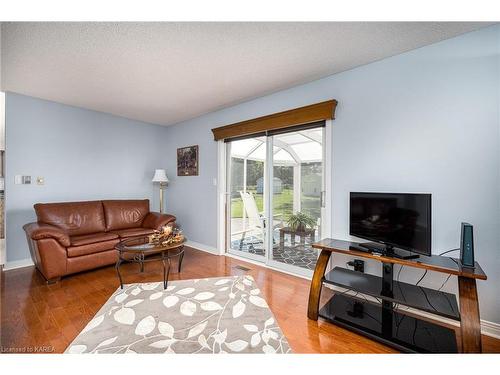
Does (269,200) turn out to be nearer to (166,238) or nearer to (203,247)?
→ (166,238)

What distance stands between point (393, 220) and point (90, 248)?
11.4 ft

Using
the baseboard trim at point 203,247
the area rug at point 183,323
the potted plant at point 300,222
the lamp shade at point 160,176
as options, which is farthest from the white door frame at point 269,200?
the lamp shade at point 160,176

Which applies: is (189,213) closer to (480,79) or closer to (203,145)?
(203,145)

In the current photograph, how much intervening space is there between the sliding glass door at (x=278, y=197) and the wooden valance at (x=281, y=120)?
0.15 meters

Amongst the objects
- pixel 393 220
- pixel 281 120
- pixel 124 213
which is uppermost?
pixel 281 120

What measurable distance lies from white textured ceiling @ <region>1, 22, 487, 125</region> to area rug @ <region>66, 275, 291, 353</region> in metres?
2.40

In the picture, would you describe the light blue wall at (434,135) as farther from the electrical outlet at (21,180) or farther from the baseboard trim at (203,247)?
the electrical outlet at (21,180)

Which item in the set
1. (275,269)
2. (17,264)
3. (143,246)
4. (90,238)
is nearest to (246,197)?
(275,269)

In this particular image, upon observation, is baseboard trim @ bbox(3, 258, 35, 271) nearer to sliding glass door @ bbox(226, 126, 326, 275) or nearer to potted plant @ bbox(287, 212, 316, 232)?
sliding glass door @ bbox(226, 126, 326, 275)

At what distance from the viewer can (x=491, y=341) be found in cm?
162

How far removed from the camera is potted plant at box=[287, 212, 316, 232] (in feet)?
9.21

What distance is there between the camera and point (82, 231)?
10.7ft

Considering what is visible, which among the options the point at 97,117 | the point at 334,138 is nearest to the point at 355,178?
the point at 334,138

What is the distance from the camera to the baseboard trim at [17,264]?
9.63 ft
